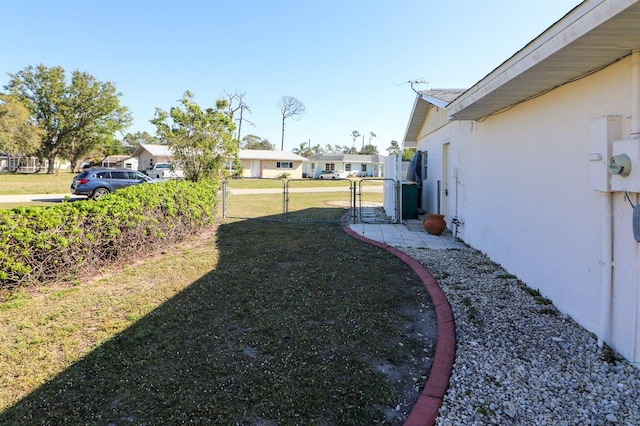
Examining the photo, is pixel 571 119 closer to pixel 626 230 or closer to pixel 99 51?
pixel 626 230

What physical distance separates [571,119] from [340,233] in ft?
18.0

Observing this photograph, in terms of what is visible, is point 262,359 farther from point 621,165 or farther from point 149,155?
point 149,155

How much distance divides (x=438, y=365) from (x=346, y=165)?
4811 cm

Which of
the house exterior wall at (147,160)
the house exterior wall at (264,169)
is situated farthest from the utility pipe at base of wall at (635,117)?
the house exterior wall at (147,160)

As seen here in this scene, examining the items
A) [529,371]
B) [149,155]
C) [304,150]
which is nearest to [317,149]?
[304,150]

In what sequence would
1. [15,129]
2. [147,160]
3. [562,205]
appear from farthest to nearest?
[147,160] → [15,129] → [562,205]

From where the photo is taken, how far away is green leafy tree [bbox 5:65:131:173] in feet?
137

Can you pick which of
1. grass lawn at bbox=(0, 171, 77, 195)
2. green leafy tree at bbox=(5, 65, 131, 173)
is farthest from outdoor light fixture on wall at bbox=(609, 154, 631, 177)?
green leafy tree at bbox=(5, 65, 131, 173)

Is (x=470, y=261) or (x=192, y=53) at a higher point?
(x=192, y=53)

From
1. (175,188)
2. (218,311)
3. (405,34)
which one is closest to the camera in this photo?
(218,311)

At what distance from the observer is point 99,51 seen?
1791 centimetres

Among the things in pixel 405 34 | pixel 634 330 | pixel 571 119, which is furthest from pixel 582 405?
pixel 405 34

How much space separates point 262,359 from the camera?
3064 millimetres

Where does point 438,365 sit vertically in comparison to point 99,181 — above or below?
below
